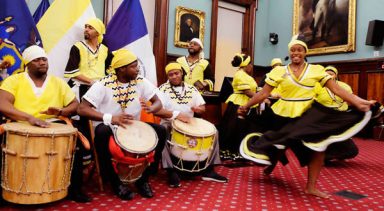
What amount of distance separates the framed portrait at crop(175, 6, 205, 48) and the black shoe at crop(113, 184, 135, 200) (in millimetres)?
6293

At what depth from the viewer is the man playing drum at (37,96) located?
2.79 m

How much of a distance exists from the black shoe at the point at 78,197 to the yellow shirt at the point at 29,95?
0.62 metres

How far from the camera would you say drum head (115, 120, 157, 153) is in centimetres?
274

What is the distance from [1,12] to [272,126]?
2.82 meters

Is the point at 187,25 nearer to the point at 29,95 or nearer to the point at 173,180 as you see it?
the point at 173,180

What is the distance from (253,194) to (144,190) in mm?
918

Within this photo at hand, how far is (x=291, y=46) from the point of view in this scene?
11.4ft

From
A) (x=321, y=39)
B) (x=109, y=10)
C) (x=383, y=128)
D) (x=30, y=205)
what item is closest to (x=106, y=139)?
(x=30, y=205)

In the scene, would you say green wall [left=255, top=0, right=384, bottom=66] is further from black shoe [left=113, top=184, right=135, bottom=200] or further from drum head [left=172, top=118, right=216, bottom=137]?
black shoe [left=113, top=184, right=135, bottom=200]

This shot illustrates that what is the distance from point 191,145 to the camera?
11.3 ft

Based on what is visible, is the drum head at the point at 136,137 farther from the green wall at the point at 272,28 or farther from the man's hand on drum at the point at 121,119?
the green wall at the point at 272,28

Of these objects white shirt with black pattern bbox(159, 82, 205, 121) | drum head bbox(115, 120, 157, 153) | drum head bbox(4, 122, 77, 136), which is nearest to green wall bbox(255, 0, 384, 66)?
white shirt with black pattern bbox(159, 82, 205, 121)

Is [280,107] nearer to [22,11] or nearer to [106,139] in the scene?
[106,139]

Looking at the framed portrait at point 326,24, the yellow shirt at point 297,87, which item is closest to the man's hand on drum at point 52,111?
the yellow shirt at point 297,87
